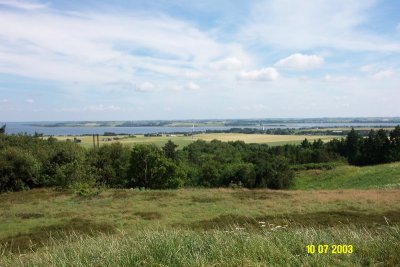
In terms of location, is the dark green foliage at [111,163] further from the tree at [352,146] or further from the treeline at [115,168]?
the tree at [352,146]

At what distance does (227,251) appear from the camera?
190 inches

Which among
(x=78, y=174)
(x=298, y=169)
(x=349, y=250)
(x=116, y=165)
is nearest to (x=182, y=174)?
(x=116, y=165)

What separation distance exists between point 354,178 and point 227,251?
50696mm

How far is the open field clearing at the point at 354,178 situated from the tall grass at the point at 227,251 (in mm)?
38132

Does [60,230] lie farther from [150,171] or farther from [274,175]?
[274,175]

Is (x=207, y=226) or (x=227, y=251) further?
(x=207, y=226)

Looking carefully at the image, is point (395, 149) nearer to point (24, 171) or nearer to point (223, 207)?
point (223, 207)

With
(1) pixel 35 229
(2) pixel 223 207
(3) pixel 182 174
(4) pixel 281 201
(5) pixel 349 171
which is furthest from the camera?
(3) pixel 182 174

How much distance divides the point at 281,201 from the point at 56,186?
27814 mm

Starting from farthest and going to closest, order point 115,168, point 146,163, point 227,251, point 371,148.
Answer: point 371,148 → point 115,168 → point 146,163 → point 227,251

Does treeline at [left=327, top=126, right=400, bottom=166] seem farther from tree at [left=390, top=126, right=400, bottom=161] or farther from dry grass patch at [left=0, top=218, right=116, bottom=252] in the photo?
dry grass patch at [left=0, top=218, right=116, bottom=252]

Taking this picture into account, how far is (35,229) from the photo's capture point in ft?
66.7

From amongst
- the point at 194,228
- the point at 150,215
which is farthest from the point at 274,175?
the point at 194,228

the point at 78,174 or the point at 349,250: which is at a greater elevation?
the point at 349,250
